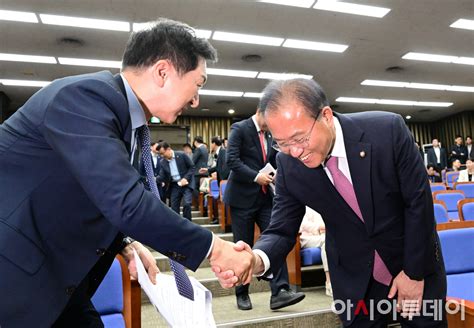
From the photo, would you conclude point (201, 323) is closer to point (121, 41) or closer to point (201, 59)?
point (201, 59)

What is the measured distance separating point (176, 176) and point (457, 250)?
395 centimetres

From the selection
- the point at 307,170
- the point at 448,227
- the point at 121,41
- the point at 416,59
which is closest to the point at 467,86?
the point at 416,59

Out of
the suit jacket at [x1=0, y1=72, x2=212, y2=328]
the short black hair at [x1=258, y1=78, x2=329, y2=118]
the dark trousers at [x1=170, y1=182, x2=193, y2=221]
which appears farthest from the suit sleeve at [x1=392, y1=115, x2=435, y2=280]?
the dark trousers at [x1=170, y1=182, x2=193, y2=221]

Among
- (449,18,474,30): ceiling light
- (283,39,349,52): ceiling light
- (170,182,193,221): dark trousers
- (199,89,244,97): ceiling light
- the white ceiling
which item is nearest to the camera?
(170,182,193,221): dark trousers

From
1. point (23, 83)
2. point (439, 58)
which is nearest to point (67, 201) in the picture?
point (439, 58)

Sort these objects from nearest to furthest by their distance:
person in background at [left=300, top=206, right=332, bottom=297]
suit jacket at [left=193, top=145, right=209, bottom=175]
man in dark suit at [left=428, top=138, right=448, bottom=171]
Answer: person in background at [left=300, top=206, right=332, bottom=297]
suit jacket at [left=193, top=145, right=209, bottom=175]
man in dark suit at [left=428, top=138, right=448, bottom=171]

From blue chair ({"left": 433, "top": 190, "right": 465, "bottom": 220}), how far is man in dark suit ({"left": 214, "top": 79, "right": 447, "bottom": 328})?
8.90 feet

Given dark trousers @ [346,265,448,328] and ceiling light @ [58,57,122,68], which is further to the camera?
ceiling light @ [58,57,122,68]

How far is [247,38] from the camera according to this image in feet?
21.6

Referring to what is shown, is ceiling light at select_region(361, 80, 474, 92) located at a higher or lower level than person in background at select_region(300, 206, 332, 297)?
higher

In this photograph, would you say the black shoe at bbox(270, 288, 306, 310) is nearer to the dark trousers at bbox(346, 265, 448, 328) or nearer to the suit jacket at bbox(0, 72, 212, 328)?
the dark trousers at bbox(346, 265, 448, 328)

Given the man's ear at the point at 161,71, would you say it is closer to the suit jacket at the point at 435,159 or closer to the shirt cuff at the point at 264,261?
the shirt cuff at the point at 264,261

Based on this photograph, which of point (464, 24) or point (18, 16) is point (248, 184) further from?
point (464, 24)

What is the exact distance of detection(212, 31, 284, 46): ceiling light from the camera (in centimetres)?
640
